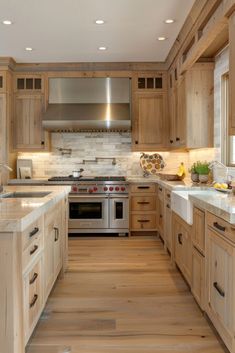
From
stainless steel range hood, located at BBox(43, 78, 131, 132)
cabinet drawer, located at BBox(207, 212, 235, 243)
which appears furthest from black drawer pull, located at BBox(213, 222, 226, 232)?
stainless steel range hood, located at BBox(43, 78, 131, 132)

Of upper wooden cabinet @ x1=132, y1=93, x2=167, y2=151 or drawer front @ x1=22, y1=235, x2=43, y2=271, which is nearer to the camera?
drawer front @ x1=22, y1=235, x2=43, y2=271

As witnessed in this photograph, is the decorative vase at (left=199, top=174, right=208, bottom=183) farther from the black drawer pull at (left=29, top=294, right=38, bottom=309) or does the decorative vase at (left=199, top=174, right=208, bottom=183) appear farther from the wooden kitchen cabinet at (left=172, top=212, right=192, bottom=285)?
the black drawer pull at (left=29, top=294, right=38, bottom=309)

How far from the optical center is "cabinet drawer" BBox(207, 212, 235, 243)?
191cm

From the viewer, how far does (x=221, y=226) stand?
6.77 feet

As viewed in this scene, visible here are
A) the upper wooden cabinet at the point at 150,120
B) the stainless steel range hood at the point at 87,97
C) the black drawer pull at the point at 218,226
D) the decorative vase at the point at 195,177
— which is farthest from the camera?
the upper wooden cabinet at the point at 150,120

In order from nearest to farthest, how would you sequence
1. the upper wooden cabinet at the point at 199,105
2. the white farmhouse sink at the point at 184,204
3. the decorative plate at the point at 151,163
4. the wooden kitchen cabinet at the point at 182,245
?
the white farmhouse sink at the point at 184,204 → the wooden kitchen cabinet at the point at 182,245 → the upper wooden cabinet at the point at 199,105 → the decorative plate at the point at 151,163

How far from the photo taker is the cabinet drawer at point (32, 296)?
6.48 feet

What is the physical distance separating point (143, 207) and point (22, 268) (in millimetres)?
3688

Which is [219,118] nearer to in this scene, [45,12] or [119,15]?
[119,15]

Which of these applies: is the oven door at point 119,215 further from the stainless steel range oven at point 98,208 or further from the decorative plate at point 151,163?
the decorative plate at point 151,163

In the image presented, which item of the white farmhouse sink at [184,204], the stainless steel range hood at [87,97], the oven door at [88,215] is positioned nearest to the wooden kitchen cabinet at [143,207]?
the oven door at [88,215]

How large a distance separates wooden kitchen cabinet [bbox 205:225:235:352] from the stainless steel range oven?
3025mm

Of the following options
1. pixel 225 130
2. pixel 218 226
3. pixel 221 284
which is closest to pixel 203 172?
pixel 225 130

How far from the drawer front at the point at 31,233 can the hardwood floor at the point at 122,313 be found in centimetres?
69
